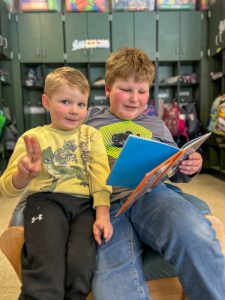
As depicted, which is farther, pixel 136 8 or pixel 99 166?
pixel 136 8

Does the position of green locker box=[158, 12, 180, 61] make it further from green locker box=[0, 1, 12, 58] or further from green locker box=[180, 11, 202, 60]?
green locker box=[0, 1, 12, 58]

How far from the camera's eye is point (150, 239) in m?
0.81

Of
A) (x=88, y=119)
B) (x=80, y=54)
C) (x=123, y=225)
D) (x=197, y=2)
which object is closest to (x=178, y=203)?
(x=123, y=225)

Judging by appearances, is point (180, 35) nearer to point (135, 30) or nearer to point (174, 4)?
point (174, 4)

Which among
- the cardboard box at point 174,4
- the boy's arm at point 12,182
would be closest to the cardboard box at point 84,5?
the cardboard box at point 174,4

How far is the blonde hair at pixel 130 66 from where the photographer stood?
3.42 ft

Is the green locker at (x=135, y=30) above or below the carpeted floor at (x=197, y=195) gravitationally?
above

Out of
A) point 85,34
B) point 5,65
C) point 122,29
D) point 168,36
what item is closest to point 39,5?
point 85,34

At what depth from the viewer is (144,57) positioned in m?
1.09

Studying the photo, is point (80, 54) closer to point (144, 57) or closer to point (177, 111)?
point (177, 111)

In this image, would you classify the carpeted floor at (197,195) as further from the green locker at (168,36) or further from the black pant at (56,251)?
the green locker at (168,36)

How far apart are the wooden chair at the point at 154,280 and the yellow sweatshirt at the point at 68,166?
0.39 feet

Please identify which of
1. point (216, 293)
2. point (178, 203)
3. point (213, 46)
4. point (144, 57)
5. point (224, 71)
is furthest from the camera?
point (213, 46)

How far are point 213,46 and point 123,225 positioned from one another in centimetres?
351
